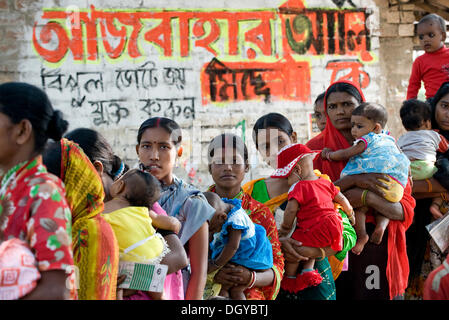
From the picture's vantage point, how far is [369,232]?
153 inches

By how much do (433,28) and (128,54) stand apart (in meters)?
4.22

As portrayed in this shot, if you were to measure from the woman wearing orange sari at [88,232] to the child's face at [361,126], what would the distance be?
7.67ft

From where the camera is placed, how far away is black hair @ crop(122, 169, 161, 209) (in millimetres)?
2480

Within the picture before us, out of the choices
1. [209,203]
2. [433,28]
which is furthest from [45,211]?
[433,28]

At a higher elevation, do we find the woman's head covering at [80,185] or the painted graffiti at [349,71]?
the painted graffiti at [349,71]

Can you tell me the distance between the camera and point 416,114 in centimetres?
431

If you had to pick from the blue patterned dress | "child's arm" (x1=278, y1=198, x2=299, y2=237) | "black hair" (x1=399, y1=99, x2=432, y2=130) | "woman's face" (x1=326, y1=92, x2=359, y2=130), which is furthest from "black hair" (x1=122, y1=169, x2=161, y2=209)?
"black hair" (x1=399, y1=99, x2=432, y2=130)

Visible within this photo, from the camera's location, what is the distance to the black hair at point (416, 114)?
4309 millimetres

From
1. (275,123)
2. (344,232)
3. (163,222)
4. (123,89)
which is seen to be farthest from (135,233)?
(123,89)

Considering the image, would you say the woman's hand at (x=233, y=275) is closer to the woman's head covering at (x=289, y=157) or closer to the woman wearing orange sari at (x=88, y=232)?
the woman's head covering at (x=289, y=157)

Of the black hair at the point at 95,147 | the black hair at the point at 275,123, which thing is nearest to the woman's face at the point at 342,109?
the black hair at the point at 275,123

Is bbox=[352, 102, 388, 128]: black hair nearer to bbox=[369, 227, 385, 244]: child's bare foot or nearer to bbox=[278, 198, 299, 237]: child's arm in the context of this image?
bbox=[369, 227, 385, 244]: child's bare foot

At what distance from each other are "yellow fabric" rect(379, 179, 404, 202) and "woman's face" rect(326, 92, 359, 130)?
591 millimetres

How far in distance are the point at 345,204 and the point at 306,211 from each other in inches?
13.1
